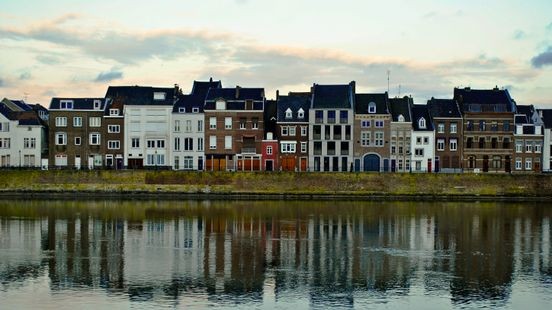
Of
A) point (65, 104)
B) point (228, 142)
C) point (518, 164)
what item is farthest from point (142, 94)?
point (518, 164)

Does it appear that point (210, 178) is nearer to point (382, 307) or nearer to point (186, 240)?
point (186, 240)

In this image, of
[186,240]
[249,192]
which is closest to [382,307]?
[186,240]

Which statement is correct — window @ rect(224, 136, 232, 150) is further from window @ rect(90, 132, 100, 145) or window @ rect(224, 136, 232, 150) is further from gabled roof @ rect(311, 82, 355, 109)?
window @ rect(90, 132, 100, 145)

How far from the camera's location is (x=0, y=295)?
28344 millimetres

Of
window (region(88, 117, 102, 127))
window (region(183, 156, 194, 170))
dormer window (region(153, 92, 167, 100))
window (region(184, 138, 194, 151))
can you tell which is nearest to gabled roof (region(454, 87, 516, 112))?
window (region(184, 138, 194, 151))

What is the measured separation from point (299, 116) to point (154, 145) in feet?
52.7

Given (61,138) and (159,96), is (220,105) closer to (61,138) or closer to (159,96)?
(159,96)

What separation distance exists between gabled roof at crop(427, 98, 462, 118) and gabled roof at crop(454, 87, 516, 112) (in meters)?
0.78

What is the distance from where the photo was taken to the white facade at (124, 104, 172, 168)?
83875mm

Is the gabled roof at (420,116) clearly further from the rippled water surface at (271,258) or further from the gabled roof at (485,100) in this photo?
the rippled water surface at (271,258)

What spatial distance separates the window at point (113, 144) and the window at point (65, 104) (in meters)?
5.64

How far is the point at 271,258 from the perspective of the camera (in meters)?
36.9

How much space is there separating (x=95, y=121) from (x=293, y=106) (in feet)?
70.6

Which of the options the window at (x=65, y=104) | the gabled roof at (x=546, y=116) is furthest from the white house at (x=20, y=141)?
the gabled roof at (x=546, y=116)
